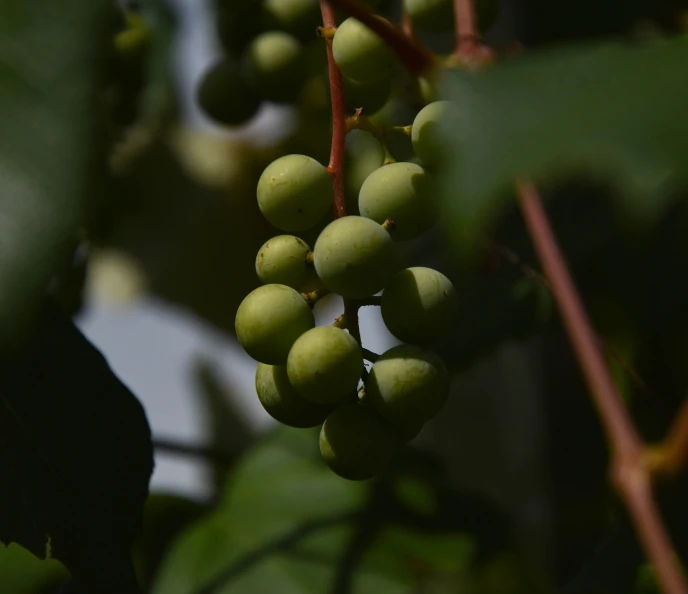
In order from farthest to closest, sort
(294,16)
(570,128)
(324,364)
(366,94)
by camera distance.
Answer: (294,16), (366,94), (324,364), (570,128)

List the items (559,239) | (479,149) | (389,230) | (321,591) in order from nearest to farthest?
1. (479,149)
2. (389,230)
3. (321,591)
4. (559,239)

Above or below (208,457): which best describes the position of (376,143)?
above

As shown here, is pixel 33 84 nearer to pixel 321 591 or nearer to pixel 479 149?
pixel 479 149

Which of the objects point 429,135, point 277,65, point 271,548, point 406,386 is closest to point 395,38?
point 429,135

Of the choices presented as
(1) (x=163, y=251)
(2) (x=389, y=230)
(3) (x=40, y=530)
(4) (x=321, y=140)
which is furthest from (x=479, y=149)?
(1) (x=163, y=251)

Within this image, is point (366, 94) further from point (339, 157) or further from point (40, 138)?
point (40, 138)

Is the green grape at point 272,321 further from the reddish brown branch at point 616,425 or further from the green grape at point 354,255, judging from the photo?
the reddish brown branch at point 616,425

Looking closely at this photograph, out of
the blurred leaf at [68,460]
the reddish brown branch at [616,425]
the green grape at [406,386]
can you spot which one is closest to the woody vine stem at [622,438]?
the reddish brown branch at [616,425]
